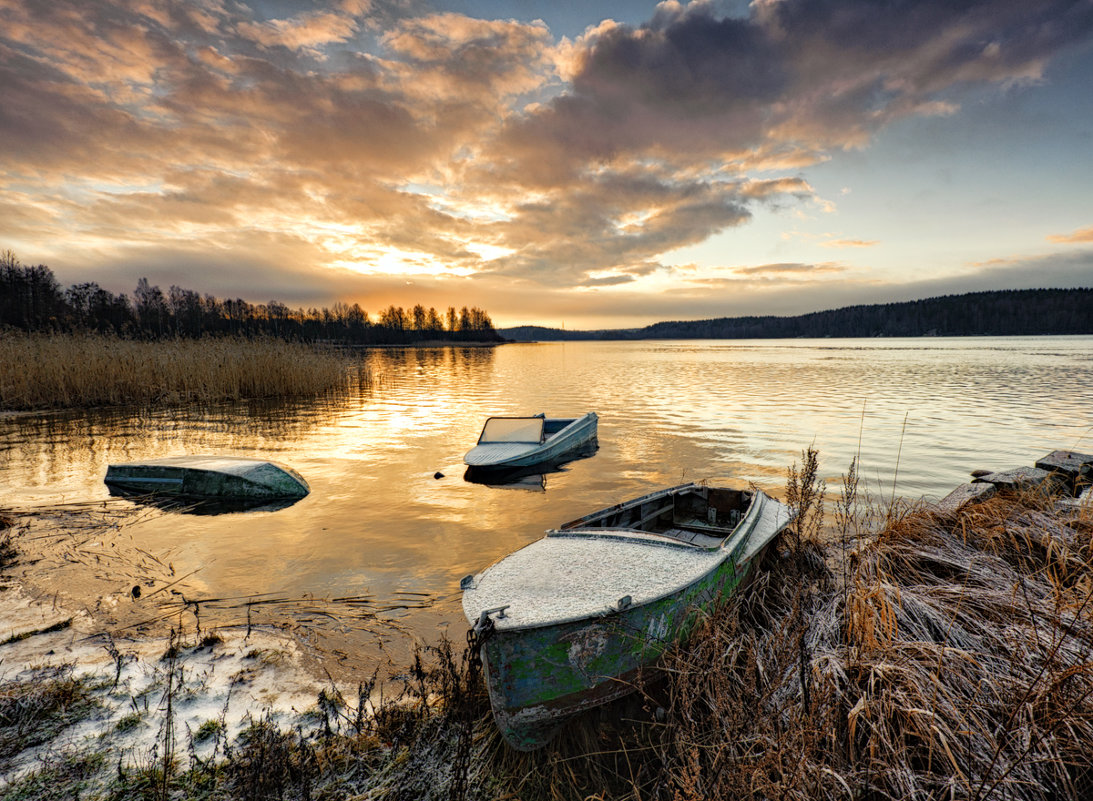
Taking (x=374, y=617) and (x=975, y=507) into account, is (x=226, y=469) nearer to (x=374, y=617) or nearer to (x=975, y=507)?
(x=374, y=617)

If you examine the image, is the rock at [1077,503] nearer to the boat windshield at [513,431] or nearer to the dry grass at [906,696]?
the dry grass at [906,696]

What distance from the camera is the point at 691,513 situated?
763 cm

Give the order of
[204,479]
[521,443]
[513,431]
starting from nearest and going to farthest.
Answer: [204,479], [521,443], [513,431]

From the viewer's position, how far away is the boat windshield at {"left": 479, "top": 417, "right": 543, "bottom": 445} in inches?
537

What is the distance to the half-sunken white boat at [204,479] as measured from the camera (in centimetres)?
978

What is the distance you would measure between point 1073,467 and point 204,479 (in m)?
17.5

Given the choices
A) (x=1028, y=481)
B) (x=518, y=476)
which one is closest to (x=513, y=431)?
(x=518, y=476)

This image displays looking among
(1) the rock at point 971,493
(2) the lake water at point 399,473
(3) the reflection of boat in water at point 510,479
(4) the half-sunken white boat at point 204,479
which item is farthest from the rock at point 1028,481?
(4) the half-sunken white boat at point 204,479

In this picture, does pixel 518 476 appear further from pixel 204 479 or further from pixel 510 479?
pixel 204 479

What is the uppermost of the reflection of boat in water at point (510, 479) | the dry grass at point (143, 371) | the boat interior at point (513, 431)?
the dry grass at point (143, 371)

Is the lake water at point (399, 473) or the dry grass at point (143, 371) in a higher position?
the dry grass at point (143, 371)

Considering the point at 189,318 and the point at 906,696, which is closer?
the point at 906,696

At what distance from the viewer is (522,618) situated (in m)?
3.56

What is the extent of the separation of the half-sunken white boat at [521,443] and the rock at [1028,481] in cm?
909
